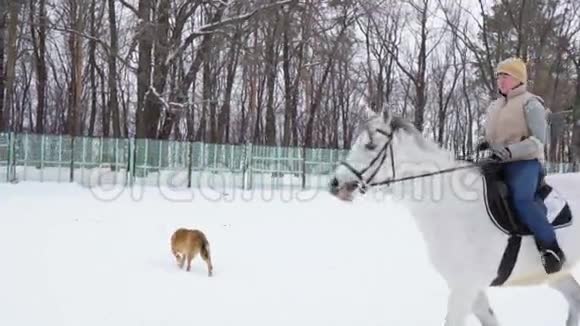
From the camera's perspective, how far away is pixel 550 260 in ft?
13.8

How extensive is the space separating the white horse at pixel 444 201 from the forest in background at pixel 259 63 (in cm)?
33

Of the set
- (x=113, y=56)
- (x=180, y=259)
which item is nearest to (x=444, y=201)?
(x=180, y=259)

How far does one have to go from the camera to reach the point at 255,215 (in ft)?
43.1

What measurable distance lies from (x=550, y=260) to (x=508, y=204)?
0.50 metres

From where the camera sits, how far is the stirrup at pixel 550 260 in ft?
13.7

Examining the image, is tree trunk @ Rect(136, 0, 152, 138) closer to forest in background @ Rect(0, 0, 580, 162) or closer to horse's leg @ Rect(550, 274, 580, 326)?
forest in background @ Rect(0, 0, 580, 162)

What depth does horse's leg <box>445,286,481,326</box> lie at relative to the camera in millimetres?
4062

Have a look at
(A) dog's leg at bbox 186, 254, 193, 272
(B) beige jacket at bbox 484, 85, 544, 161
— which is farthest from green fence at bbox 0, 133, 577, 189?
(B) beige jacket at bbox 484, 85, 544, 161

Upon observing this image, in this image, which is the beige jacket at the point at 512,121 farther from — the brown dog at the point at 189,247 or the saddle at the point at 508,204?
the brown dog at the point at 189,247

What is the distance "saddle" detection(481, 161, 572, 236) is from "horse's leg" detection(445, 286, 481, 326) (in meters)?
0.52

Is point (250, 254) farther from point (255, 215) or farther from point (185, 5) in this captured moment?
point (185, 5)

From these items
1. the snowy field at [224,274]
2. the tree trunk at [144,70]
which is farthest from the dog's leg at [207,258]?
the tree trunk at [144,70]

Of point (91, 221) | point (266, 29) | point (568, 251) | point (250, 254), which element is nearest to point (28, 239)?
point (91, 221)

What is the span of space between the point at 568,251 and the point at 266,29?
23.7m
